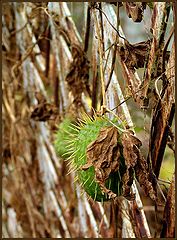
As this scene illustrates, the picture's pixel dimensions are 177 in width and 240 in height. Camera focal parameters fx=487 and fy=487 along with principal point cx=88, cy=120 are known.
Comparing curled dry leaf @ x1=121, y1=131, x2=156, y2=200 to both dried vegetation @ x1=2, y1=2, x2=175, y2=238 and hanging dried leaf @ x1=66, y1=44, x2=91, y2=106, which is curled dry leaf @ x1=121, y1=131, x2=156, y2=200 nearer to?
dried vegetation @ x1=2, y1=2, x2=175, y2=238

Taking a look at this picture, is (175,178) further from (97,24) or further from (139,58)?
(97,24)

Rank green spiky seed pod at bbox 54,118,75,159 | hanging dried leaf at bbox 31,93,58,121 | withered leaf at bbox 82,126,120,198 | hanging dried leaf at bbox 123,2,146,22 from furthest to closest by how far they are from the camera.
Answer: hanging dried leaf at bbox 31,93,58,121 → green spiky seed pod at bbox 54,118,75,159 → hanging dried leaf at bbox 123,2,146,22 → withered leaf at bbox 82,126,120,198

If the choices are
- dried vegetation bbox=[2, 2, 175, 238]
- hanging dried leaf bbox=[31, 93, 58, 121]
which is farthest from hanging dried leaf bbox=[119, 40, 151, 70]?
hanging dried leaf bbox=[31, 93, 58, 121]

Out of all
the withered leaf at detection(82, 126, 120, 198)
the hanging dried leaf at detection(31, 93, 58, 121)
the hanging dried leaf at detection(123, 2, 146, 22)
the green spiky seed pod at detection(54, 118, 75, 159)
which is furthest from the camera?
the hanging dried leaf at detection(31, 93, 58, 121)

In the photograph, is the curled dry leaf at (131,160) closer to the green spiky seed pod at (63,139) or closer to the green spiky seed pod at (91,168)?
the green spiky seed pod at (91,168)

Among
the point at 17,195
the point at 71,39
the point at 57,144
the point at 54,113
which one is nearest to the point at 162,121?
the point at 57,144

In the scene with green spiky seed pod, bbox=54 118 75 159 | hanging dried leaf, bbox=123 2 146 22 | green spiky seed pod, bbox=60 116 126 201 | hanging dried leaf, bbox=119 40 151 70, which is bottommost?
green spiky seed pod, bbox=54 118 75 159

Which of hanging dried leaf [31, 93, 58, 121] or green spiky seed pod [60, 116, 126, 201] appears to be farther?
hanging dried leaf [31, 93, 58, 121]
